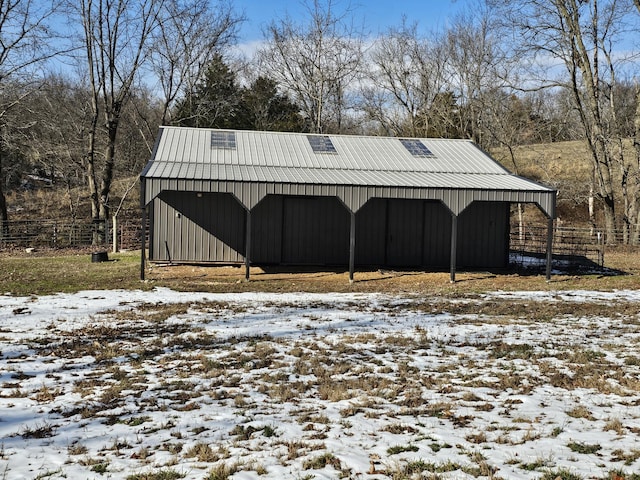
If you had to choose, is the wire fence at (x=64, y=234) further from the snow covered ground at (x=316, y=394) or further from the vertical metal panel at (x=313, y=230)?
the snow covered ground at (x=316, y=394)

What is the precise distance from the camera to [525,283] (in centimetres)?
1591

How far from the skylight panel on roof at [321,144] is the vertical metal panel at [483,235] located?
5125 millimetres

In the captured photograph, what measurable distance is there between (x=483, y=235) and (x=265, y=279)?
793 cm

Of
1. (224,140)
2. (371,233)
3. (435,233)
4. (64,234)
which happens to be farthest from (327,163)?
(64,234)

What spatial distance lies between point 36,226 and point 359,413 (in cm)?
2592

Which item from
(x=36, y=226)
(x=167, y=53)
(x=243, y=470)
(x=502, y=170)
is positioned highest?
(x=167, y=53)

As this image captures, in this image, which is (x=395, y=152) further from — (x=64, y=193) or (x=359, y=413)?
(x=64, y=193)

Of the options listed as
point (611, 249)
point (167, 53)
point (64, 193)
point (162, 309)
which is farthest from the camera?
point (64, 193)

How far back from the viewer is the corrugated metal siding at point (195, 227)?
18719mm

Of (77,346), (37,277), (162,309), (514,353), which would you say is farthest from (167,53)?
(514,353)

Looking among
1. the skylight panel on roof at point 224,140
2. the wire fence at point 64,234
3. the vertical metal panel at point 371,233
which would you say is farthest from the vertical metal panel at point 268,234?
the wire fence at point 64,234

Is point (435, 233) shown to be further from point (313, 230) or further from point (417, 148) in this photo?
point (313, 230)

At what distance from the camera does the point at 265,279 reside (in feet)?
52.8

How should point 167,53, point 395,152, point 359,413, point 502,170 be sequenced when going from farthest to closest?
point 167,53 → point 395,152 → point 502,170 → point 359,413
